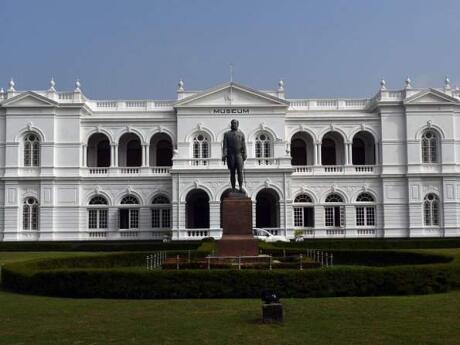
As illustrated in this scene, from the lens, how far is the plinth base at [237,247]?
22672 millimetres

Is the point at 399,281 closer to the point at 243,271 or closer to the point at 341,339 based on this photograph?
the point at 243,271

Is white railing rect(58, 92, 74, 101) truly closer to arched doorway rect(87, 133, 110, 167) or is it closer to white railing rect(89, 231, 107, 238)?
arched doorway rect(87, 133, 110, 167)

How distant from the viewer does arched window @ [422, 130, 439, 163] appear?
169 ft

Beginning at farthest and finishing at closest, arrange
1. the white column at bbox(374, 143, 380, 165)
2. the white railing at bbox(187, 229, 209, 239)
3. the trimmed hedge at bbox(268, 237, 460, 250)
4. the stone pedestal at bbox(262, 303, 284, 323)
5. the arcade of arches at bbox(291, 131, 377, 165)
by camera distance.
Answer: the arcade of arches at bbox(291, 131, 377, 165) → the white column at bbox(374, 143, 380, 165) → the white railing at bbox(187, 229, 209, 239) → the trimmed hedge at bbox(268, 237, 460, 250) → the stone pedestal at bbox(262, 303, 284, 323)

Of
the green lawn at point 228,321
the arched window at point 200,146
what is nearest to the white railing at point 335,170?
the arched window at point 200,146

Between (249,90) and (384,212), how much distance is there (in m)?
15.3

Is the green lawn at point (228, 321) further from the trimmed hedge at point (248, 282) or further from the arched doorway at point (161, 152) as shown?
the arched doorway at point (161, 152)

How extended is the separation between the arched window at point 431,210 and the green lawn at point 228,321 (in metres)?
35.5

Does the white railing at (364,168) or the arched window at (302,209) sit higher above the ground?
the white railing at (364,168)

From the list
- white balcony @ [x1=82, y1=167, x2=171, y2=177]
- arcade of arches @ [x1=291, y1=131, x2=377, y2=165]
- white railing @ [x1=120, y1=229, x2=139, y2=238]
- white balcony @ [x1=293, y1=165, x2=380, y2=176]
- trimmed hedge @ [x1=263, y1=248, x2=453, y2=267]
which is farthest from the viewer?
arcade of arches @ [x1=291, y1=131, x2=377, y2=165]

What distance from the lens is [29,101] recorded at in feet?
166

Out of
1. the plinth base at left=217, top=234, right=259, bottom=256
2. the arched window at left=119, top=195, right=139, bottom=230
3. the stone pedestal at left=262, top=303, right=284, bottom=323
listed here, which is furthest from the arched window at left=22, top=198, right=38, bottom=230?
the stone pedestal at left=262, top=303, right=284, bottom=323

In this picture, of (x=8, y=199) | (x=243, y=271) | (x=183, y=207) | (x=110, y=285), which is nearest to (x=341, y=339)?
(x=243, y=271)

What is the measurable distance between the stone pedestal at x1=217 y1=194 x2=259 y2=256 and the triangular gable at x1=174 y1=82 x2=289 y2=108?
1125 inches
